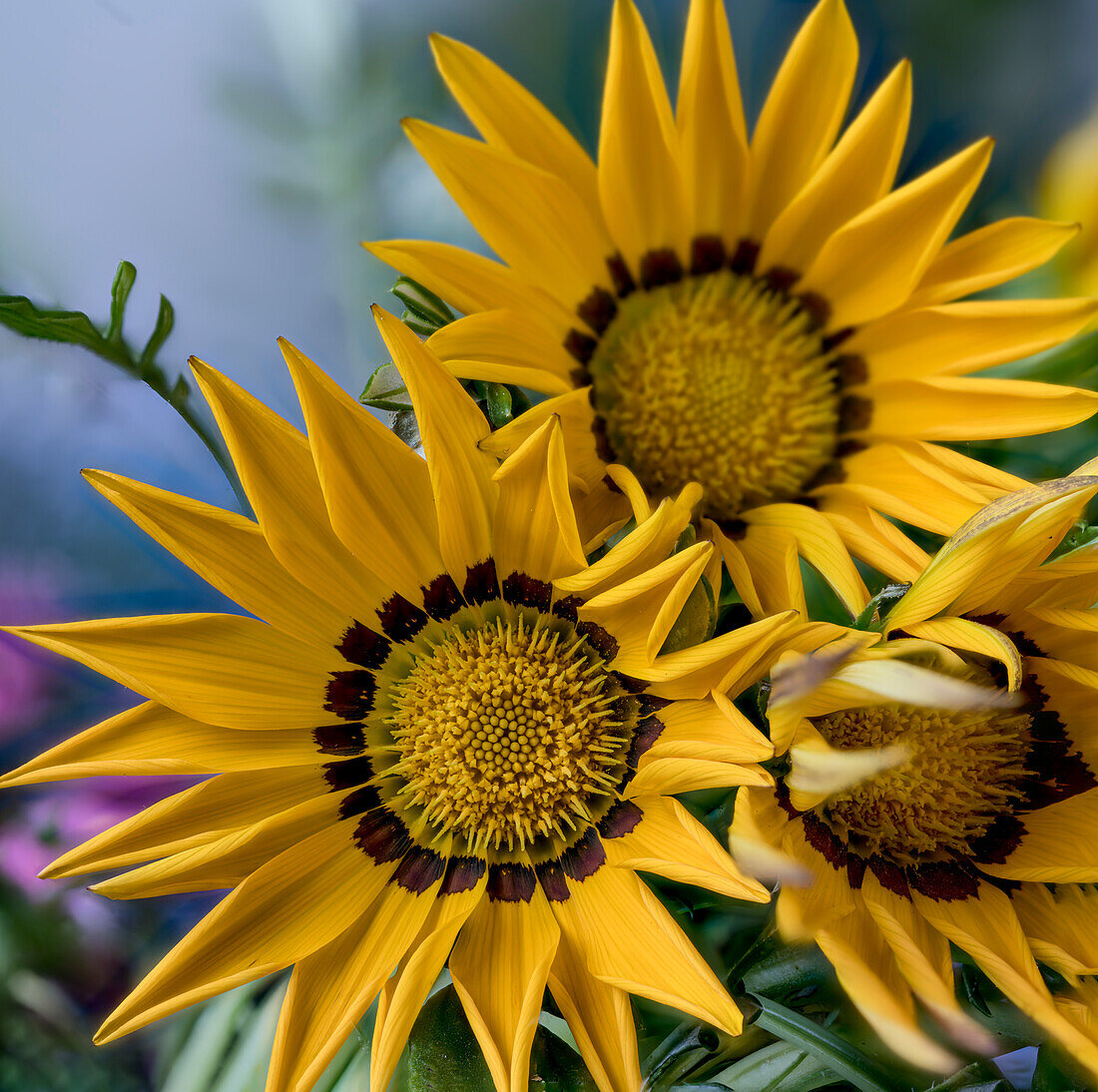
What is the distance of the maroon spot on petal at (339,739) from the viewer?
600 millimetres

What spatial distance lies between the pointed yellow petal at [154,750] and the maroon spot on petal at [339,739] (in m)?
0.02

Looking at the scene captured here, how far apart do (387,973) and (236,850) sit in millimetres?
104

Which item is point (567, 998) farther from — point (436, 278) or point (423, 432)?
point (436, 278)

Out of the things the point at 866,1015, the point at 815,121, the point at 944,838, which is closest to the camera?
the point at 866,1015

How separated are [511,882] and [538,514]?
0.23m

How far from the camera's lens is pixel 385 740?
2.08 feet

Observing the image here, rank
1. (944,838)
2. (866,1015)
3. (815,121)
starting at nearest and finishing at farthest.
Answer: (866,1015), (944,838), (815,121)

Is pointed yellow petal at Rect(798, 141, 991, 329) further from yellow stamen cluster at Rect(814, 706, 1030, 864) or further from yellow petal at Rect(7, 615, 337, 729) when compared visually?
yellow petal at Rect(7, 615, 337, 729)

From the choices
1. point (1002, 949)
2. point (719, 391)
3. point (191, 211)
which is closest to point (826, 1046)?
point (1002, 949)

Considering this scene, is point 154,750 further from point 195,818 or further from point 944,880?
point 944,880

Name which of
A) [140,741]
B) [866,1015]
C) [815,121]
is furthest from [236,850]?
[815,121]

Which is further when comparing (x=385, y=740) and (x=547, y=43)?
(x=547, y=43)

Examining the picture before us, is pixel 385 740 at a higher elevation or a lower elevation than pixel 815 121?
lower

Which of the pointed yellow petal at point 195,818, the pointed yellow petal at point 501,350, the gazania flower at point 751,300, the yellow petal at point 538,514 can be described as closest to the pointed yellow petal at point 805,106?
the gazania flower at point 751,300
